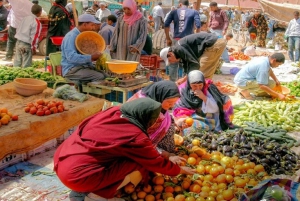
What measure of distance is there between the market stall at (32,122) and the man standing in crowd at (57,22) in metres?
3.39

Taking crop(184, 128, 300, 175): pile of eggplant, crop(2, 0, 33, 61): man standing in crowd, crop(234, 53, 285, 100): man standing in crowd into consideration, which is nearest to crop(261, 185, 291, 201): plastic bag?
crop(184, 128, 300, 175): pile of eggplant

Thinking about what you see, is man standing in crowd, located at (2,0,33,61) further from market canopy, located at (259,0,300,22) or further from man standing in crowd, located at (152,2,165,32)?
market canopy, located at (259,0,300,22)

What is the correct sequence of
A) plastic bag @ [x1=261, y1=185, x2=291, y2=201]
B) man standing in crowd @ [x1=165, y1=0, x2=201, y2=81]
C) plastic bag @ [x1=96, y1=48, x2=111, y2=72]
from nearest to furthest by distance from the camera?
plastic bag @ [x1=261, y1=185, x2=291, y2=201], plastic bag @ [x1=96, y1=48, x2=111, y2=72], man standing in crowd @ [x1=165, y1=0, x2=201, y2=81]

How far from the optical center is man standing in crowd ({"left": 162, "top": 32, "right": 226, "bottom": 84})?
620 cm

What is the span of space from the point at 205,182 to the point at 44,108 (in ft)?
7.58

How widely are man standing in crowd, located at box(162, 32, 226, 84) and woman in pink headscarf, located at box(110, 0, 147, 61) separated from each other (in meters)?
0.84

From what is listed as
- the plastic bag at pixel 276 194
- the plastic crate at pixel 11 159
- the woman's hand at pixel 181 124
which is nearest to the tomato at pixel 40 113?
the plastic crate at pixel 11 159

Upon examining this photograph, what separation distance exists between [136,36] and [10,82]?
2589mm

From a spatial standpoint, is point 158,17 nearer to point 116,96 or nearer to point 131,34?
point 131,34

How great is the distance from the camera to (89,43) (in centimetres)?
590

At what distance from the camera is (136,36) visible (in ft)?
23.1

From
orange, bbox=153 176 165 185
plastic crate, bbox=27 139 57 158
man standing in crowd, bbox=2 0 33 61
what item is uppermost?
man standing in crowd, bbox=2 0 33 61

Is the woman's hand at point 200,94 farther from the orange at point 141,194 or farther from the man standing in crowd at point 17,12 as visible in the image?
the man standing in crowd at point 17,12

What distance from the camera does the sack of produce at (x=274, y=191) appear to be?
2707mm
